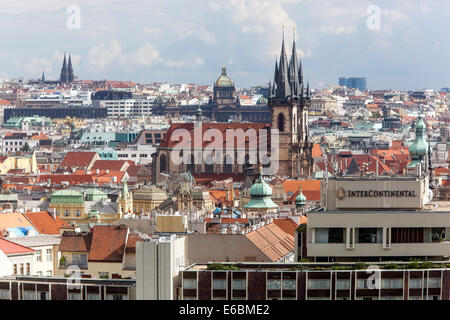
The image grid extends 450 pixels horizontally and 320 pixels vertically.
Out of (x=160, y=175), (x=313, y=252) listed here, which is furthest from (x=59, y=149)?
(x=313, y=252)

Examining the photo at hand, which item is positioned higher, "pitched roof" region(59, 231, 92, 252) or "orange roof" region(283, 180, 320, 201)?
"pitched roof" region(59, 231, 92, 252)

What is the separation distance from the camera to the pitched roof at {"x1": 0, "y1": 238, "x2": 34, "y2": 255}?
121 feet

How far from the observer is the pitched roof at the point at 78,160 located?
12444cm

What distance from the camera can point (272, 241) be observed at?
150 ft

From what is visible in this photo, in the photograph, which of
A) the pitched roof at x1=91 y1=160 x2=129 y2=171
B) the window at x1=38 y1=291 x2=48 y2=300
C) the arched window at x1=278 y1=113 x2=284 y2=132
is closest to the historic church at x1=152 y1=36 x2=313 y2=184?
the arched window at x1=278 y1=113 x2=284 y2=132

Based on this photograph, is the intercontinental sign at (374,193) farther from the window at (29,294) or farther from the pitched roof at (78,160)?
the pitched roof at (78,160)

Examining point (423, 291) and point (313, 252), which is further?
point (313, 252)

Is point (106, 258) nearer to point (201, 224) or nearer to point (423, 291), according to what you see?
point (201, 224)

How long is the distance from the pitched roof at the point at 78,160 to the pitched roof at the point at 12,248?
85107mm

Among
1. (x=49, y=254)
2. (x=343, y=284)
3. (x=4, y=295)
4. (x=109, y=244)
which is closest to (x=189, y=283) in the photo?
(x=343, y=284)

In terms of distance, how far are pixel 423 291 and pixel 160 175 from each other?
254ft

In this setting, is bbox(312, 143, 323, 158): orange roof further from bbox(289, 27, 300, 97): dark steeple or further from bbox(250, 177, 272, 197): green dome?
bbox(250, 177, 272, 197): green dome

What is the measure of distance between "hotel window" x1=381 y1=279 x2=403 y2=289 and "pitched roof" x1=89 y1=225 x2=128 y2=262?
13.7 meters
